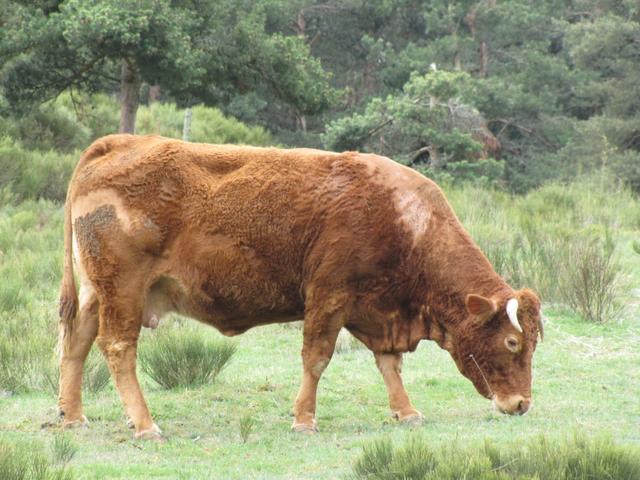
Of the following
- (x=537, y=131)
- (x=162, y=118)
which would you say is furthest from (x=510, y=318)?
(x=537, y=131)

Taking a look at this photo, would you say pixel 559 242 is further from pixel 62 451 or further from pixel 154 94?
pixel 154 94

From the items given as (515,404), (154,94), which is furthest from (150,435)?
(154,94)

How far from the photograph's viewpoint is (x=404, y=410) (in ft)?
27.9

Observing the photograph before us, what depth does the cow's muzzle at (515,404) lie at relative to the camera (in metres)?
8.02

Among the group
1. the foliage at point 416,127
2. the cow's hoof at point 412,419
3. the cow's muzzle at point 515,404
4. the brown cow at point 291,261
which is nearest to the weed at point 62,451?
the brown cow at point 291,261

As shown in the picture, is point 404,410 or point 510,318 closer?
point 510,318

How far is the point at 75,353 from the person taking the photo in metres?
8.64

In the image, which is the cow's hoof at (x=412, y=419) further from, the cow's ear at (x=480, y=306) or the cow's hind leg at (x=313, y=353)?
the cow's ear at (x=480, y=306)

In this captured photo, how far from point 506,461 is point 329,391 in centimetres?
406

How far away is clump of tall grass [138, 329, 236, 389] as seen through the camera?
10.1m

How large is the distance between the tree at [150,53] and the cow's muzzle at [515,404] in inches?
490

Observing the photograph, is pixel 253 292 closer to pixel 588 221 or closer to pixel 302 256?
pixel 302 256

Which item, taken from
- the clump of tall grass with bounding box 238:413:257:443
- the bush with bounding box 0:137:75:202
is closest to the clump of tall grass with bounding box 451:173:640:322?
the clump of tall grass with bounding box 238:413:257:443

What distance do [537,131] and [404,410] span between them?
26.8 metres
